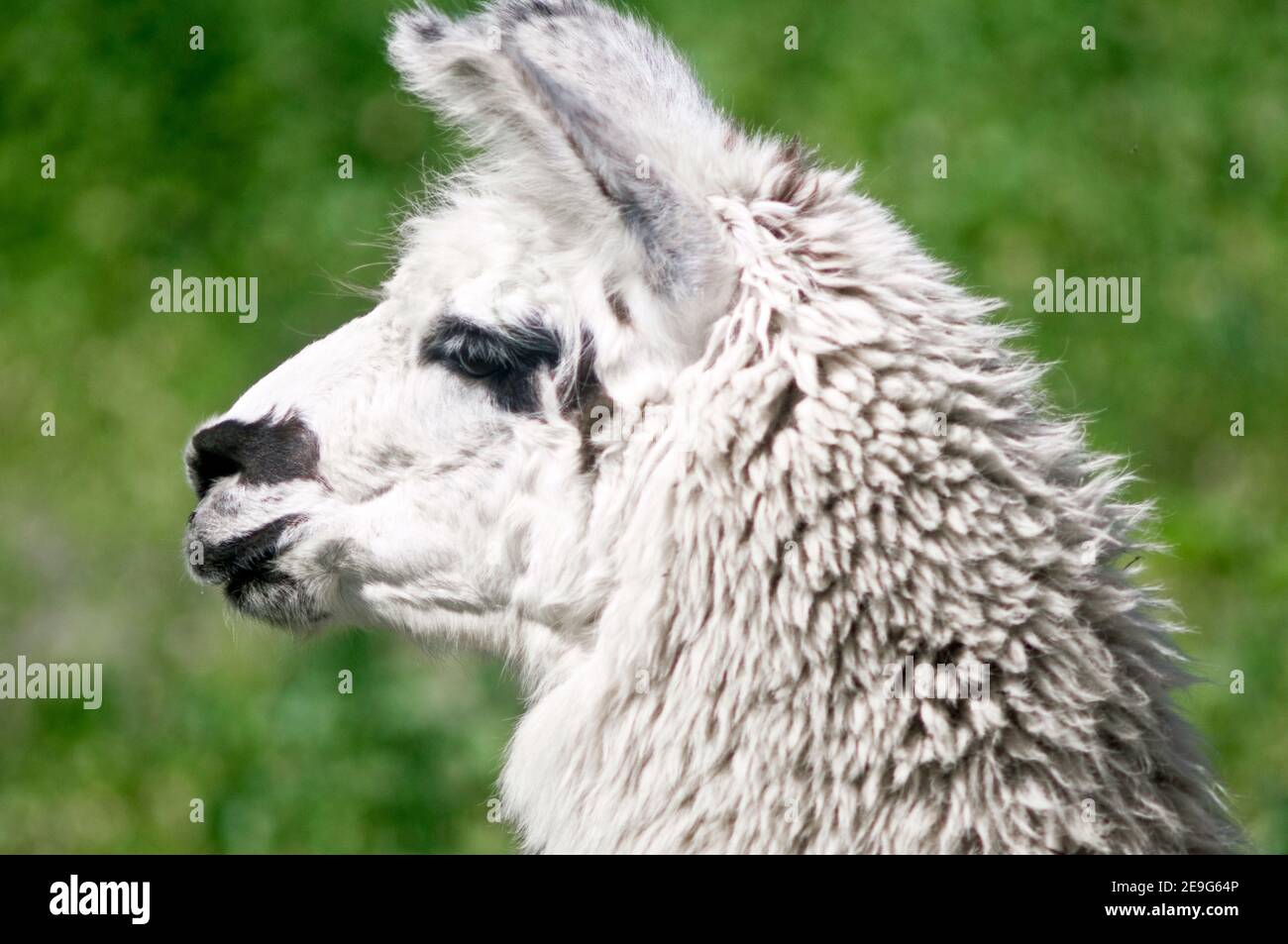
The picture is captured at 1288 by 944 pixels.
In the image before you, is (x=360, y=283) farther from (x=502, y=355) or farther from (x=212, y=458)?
(x=502, y=355)

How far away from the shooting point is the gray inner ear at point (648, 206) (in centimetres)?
248

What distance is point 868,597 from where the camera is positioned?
2363mm

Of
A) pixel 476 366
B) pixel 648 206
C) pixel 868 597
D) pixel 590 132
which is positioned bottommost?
pixel 868 597

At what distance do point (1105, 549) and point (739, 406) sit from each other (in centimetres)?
60

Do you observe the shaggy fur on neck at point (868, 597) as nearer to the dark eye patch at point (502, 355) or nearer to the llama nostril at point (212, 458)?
the dark eye patch at point (502, 355)

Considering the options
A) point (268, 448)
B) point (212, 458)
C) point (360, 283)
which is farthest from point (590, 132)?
point (360, 283)

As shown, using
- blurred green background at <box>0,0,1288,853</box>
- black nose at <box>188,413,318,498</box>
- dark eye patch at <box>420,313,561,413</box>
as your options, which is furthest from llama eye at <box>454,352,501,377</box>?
blurred green background at <box>0,0,1288,853</box>

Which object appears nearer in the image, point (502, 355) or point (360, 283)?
point (502, 355)

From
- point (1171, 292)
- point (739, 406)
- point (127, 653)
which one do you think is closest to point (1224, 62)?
point (1171, 292)

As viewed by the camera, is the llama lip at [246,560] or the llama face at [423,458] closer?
the llama face at [423,458]

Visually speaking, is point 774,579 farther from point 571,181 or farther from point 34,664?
point 34,664

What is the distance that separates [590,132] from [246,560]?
3.23 ft

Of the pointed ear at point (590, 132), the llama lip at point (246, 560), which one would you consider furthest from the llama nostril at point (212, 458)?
the pointed ear at point (590, 132)

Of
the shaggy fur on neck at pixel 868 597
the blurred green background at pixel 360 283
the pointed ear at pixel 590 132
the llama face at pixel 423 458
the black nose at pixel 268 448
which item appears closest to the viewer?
the shaggy fur on neck at pixel 868 597
